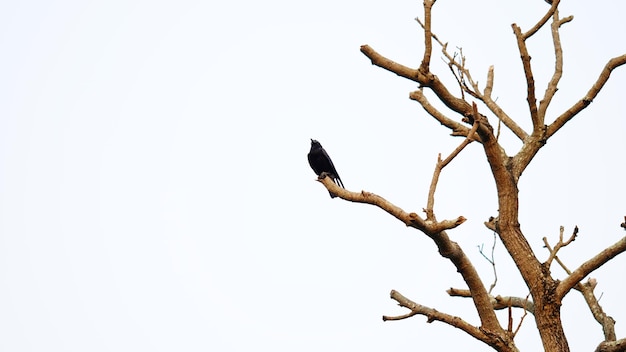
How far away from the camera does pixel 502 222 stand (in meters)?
5.50

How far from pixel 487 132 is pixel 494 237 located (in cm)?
80

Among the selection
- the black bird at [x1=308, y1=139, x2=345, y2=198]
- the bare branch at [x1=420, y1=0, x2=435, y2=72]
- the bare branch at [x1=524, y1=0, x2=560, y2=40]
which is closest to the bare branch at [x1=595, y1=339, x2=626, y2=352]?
the bare branch at [x1=420, y1=0, x2=435, y2=72]

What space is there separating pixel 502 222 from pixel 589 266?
2.23 feet

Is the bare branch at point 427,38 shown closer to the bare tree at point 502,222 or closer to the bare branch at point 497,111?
the bare tree at point 502,222

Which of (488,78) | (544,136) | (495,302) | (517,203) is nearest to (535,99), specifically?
(544,136)

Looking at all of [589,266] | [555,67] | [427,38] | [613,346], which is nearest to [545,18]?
[555,67]

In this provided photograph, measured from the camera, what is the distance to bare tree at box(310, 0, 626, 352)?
4.97m

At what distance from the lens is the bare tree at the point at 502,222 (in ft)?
16.3

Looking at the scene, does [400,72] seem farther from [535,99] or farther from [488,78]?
[488,78]

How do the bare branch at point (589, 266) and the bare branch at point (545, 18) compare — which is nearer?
the bare branch at point (589, 266)

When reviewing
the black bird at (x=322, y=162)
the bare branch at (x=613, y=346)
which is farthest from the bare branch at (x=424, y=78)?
the black bird at (x=322, y=162)

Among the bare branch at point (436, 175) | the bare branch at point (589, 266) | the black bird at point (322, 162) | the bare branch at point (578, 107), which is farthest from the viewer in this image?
the black bird at point (322, 162)

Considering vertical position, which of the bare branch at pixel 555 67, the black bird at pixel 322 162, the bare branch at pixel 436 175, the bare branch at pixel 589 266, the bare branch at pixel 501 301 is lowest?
the bare branch at pixel 589 266

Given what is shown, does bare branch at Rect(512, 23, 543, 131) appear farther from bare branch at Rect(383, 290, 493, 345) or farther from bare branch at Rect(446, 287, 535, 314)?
bare branch at Rect(383, 290, 493, 345)
